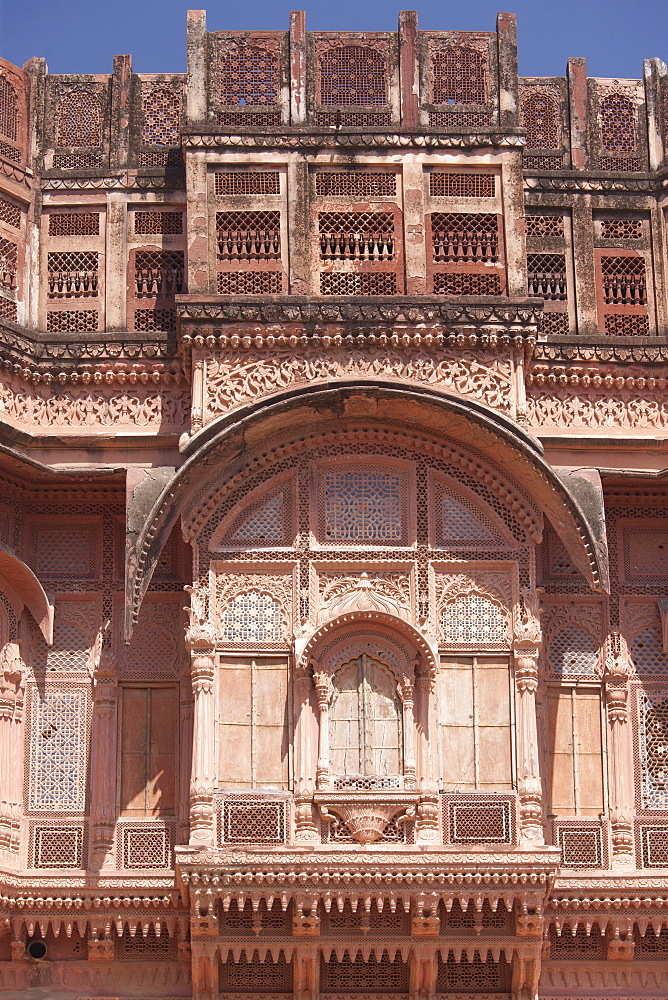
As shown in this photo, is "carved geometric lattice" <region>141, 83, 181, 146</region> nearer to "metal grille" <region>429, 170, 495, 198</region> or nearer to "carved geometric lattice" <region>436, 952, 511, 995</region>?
"metal grille" <region>429, 170, 495, 198</region>

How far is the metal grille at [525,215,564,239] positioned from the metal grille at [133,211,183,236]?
281 centimetres

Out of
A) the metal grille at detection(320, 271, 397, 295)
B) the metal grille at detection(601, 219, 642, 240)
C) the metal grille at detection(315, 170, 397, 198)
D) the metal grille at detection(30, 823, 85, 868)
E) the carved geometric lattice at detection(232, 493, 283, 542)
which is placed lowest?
the metal grille at detection(30, 823, 85, 868)

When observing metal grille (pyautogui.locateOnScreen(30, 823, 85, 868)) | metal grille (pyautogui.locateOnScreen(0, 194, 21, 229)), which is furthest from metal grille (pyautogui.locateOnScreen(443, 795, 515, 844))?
Result: metal grille (pyautogui.locateOnScreen(0, 194, 21, 229))

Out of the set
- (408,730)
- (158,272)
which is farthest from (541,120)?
(408,730)

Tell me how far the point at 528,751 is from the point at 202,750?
93.1 inches

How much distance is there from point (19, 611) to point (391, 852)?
3465 millimetres

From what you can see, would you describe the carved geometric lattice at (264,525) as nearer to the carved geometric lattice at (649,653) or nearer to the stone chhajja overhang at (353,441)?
the stone chhajja overhang at (353,441)

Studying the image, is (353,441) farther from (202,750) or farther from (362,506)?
(202,750)

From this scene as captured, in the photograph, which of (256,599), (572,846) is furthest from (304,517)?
(572,846)

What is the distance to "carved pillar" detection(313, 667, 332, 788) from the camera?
1731 centimetres

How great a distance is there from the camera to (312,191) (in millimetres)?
18688

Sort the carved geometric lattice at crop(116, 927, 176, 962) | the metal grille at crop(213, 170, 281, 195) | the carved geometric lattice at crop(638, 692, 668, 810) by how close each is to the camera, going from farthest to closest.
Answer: the metal grille at crop(213, 170, 281, 195)
the carved geometric lattice at crop(638, 692, 668, 810)
the carved geometric lattice at crop(116, 927, 176, 962)

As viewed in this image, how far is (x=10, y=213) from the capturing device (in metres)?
19.2

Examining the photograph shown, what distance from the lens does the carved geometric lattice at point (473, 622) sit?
701 inches
